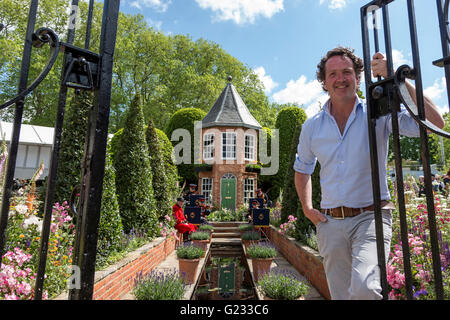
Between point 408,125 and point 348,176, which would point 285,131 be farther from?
point 408,125

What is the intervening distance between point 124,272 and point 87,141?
3.68 meters

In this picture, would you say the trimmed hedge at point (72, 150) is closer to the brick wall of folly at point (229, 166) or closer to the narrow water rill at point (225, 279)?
the narrow water rill at point (225, 279)

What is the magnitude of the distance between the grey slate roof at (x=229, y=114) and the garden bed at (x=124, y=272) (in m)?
12.0

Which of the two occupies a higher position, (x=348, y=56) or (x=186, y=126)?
(x=186, y=126)

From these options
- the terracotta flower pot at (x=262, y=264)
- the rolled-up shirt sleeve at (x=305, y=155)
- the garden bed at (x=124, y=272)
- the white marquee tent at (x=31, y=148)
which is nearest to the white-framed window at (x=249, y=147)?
the white marquee tent at (x=31, y=148)

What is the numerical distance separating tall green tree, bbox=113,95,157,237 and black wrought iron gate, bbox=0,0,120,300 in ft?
18.5

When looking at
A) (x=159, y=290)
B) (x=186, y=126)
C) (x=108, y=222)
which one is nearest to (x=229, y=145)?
(x=186, y=126)

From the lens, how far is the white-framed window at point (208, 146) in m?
18.5

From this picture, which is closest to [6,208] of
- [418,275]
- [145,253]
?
[418,275]

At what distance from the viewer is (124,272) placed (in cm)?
459

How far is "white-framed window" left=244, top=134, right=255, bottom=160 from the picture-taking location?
61.4ft

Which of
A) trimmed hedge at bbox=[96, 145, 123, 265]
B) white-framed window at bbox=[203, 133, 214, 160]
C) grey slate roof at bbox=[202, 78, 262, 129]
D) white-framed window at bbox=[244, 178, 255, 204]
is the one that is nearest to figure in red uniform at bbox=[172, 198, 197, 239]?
trimmed hedge at bbox=[96, 145, 123, 265]

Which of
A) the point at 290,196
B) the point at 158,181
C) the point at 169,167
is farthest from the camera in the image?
the point at 169,167
